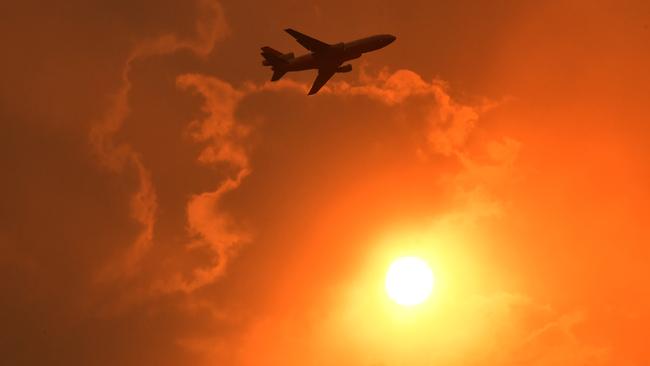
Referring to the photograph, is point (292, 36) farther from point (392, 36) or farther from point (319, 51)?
point (392, 36)

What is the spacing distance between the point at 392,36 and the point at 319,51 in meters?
14.9

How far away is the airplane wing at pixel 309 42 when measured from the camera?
19450 centimetres

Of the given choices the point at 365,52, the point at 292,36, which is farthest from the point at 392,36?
the point at 292,36

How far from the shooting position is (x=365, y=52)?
19825cm

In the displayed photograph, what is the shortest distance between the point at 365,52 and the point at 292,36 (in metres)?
15.1

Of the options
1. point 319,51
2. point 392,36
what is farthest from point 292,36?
point 392,36

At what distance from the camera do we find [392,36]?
7751 inches

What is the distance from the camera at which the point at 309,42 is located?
197m

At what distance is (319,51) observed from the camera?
651ft

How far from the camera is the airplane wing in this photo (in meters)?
194

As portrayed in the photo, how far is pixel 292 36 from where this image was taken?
Result: 195625 mm

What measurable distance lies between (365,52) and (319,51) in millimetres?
9246

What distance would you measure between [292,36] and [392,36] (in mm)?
19951

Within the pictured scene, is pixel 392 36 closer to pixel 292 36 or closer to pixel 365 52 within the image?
pixel 365 52
